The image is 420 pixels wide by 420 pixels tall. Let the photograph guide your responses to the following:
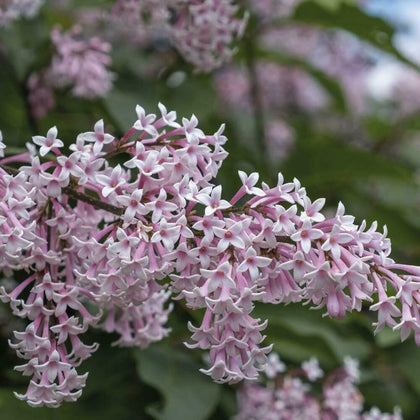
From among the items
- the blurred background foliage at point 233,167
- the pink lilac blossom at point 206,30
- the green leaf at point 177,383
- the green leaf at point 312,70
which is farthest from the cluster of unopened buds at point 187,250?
→ the green leaf at point 312,70

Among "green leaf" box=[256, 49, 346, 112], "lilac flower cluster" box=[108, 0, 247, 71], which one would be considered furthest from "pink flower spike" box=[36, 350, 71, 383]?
"green leaf" box=[256, 49, 346, 112]

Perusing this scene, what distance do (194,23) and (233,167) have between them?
1.60ft

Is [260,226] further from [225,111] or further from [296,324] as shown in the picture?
[225,111]

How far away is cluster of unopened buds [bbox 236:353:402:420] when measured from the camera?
186cm

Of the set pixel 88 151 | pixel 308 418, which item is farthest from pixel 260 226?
pixel 308 418

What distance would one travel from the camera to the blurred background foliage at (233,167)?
1.91 meters

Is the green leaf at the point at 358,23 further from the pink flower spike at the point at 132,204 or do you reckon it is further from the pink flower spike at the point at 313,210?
the pink flower spike at the point at 132,204

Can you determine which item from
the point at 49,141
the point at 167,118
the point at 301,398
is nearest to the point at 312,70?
the point at 301,398

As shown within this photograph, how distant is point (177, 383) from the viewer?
188 cm

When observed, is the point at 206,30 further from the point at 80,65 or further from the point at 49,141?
the point at 49,141

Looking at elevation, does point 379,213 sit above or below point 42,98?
below

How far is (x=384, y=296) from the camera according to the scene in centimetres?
109

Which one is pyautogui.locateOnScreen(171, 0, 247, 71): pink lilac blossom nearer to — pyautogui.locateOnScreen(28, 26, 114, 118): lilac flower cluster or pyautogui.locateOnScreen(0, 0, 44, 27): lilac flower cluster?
pyautogui.locateOnScreen(28, 26, 114, 118): lilac flower cluster

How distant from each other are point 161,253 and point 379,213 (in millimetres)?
1909
